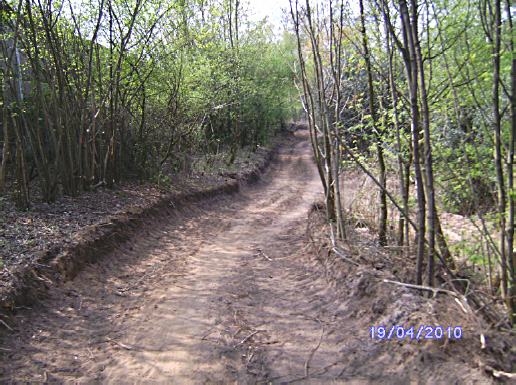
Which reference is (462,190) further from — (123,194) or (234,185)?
(234,185)

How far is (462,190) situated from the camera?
12.3ft

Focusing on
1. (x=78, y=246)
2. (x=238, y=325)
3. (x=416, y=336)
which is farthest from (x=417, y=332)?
(x=78, y=246)

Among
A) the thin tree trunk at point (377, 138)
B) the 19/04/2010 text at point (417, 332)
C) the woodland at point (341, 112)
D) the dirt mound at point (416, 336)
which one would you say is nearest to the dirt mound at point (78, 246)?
the woodland at point (341, 112)

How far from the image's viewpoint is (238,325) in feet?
12.1

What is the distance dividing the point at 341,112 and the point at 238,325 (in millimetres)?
3095

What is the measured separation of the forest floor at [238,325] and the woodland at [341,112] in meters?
0.48

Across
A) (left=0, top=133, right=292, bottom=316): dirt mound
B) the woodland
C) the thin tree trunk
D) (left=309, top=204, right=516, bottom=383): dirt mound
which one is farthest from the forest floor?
the thin tree trunk

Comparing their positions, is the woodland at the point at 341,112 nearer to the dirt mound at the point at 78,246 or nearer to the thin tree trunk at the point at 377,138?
the thin tree trunk at the point at 377,138

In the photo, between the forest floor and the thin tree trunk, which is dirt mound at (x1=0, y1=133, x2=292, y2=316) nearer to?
the forest floor

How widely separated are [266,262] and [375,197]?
86.3 inches

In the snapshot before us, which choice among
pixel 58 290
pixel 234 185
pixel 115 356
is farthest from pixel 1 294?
pixel 234 185

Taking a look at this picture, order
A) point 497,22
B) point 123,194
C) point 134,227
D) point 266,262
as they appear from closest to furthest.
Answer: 1. point 497,22
2. point 266,262
3. point 134,227
4. point 123,194

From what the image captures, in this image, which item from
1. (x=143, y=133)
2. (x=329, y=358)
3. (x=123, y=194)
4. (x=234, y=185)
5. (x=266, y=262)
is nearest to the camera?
(x=329, y=358)

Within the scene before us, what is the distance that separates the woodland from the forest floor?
19.0 inches
